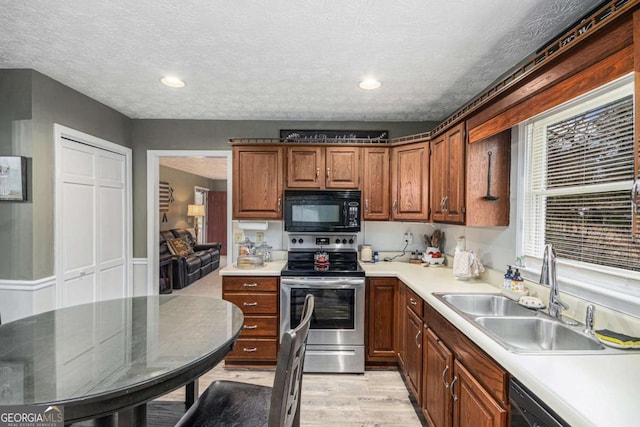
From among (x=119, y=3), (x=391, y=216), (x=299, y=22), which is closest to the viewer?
(x=119, y=3)

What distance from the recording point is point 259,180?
3105mm

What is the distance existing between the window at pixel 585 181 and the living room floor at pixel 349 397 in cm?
145

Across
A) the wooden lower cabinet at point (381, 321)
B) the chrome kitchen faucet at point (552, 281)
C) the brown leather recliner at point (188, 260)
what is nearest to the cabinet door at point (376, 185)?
the wooden lower cabinet at point (381, 321)

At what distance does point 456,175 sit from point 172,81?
233 centimetres

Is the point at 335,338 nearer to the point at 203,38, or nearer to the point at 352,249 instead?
the point at 352,249

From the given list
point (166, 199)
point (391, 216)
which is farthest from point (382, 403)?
point (166, 199)

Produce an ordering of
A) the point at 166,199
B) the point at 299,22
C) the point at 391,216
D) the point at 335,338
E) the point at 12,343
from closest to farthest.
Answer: the point at 12,343 < the point at 299,22 < the point at 335,338 < the point at 391,216 < the point at 166,199

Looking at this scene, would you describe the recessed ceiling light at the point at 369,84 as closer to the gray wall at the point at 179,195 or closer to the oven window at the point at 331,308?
the oven window at the point at 331,308

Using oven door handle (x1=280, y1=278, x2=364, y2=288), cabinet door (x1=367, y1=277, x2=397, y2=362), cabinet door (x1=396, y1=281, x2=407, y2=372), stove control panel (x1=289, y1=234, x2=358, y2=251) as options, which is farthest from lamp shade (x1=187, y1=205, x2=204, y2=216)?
cabinet door (x1=396, y1=281, x2=407, y2=372)

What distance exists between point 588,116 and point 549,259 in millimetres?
764

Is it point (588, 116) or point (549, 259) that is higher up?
point (588, 116)

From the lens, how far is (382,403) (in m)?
2.31

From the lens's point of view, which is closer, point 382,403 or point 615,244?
point 615,244

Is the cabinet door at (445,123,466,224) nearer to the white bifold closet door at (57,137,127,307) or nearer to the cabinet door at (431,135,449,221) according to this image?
the cabinet door at (431,135,449,221)
